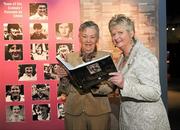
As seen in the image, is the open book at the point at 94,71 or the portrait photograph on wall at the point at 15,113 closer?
the open book at the point at 94,71

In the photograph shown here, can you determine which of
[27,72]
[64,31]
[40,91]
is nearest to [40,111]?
[40,91]

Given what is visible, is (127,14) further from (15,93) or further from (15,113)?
(15,113)

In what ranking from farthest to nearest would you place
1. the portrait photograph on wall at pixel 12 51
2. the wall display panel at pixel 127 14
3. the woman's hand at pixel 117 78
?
the wall display panel at pixel 127 14 → the portrait photograph on wall at pixel 12 51 → the woman's hand at pixel 117 78

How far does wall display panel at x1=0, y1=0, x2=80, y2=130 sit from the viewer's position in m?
4.74

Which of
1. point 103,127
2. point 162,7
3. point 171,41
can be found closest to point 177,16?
point 171,41

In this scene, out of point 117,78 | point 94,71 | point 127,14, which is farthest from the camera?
point 127,14

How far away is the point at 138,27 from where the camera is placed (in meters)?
4.91

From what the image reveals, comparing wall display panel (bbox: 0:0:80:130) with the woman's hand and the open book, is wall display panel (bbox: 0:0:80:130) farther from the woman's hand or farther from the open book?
the woman's hand

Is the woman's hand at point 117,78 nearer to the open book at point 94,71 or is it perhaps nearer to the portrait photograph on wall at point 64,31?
the open book at point 94,71

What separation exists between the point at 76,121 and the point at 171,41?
17.7 metres

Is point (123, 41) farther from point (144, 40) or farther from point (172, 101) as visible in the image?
point (172, 101)

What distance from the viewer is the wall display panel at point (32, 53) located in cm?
474

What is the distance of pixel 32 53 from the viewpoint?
477 centimetres

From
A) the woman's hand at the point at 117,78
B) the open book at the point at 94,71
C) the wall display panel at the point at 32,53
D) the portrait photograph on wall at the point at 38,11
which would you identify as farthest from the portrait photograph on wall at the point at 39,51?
the woman's hand at the point at 117,78
